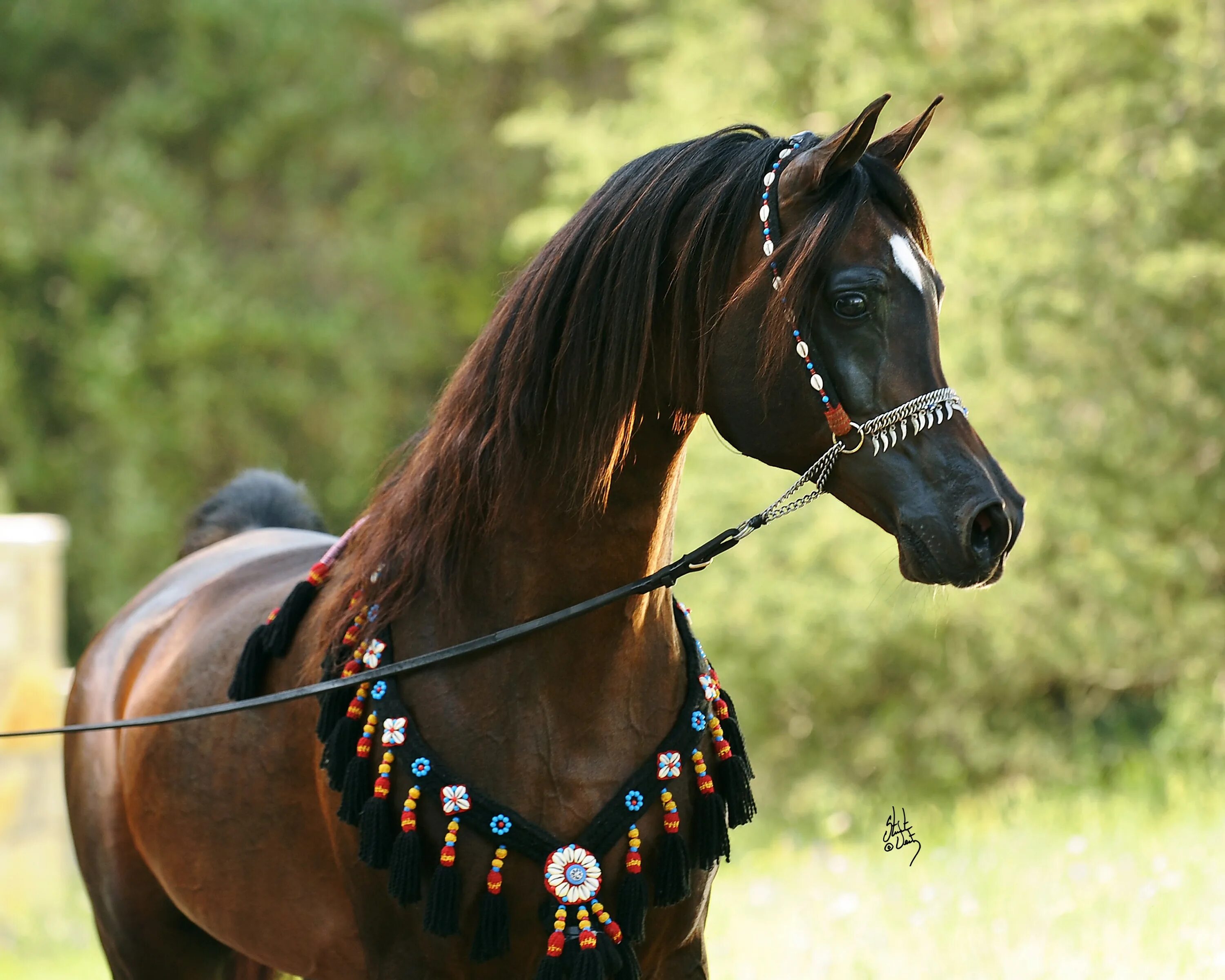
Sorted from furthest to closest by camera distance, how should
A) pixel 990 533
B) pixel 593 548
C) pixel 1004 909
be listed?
1. pixel 1004 909
2. pixel 593 548
3. pixel 990 533

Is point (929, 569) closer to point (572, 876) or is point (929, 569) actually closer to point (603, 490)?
point (603, 490)

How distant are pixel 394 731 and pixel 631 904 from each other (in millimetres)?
468

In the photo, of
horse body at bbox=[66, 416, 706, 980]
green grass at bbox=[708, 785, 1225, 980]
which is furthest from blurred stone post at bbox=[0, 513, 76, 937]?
horse body at bbox=[66, 416, 706, 980]

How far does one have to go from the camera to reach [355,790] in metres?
2.20

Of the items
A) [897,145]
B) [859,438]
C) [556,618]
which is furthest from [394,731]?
[897,145]

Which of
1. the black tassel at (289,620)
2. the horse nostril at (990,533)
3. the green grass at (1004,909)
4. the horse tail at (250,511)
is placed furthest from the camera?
the horse tail at (250,511)

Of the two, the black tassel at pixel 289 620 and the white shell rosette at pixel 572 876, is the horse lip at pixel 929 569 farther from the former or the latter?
the black tassel at pixel 289 620

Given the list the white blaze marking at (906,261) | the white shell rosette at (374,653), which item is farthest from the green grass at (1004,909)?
the white blaze marking at (906,261)

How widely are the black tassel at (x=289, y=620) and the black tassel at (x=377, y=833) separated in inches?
19.4

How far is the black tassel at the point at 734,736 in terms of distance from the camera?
2.37m

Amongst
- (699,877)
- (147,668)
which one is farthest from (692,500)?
(699,877)

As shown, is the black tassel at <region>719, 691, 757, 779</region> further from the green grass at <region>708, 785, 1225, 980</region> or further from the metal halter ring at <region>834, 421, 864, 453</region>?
the green grass at <region>708, 785, 1225, 980</region>

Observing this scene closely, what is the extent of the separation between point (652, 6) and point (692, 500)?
498 centimetres

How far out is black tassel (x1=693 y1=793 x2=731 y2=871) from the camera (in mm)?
2238
